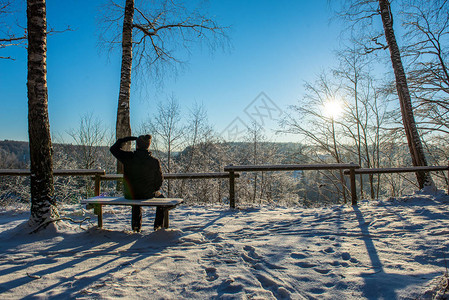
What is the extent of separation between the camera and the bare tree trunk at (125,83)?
25.0 feet

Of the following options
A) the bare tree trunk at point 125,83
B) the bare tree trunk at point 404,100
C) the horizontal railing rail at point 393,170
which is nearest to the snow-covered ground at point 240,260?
the horizontal railing rail at point 393,170

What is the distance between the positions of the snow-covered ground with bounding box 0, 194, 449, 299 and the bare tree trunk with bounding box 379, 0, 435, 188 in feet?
10.7

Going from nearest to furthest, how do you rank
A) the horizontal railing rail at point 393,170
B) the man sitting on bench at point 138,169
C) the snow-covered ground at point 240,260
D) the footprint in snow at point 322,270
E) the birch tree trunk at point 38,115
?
the snow-covered ground at point 240,260 < the footprint in snow at point 322,270 < the birch tree trunk at point 38,115 < the man sitting on bench at point 138,169 < the horizontal railing rail at point 393,170

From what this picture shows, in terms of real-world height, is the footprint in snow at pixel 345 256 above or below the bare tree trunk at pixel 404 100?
below

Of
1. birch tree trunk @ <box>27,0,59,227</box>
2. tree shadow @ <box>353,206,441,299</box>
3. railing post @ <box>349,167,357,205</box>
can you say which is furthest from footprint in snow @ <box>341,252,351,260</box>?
birch tree trunk @ <box>27,0,59,227</box>

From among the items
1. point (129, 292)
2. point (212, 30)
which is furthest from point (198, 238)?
point (212, 30)

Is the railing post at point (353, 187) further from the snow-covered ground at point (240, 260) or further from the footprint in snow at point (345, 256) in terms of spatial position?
the footprint in snow at point (345, 256)

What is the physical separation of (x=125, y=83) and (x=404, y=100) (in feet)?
27.9


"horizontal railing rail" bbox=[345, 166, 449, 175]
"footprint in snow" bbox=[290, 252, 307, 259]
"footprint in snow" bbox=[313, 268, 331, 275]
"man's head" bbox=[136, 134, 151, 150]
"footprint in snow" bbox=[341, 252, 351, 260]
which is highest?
"man's head" bbox=[136, 134, 151, 150]

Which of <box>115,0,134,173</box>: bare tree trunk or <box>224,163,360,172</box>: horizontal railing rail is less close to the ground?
<box>115,0,134,173</box>: bare tree trunk

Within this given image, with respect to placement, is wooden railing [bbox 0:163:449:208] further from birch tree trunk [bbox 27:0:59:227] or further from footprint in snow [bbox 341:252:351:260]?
footprint in snow [bbox 341:252:351:260]

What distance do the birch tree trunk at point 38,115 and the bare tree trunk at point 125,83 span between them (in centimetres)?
375

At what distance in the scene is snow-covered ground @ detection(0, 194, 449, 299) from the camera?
2.04 m

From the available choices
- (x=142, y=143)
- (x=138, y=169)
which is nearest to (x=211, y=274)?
(x=138, y=169)
